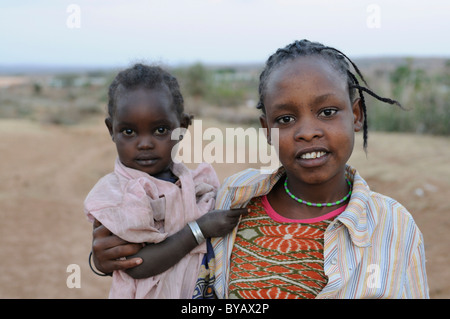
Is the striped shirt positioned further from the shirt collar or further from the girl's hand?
the girl's hand

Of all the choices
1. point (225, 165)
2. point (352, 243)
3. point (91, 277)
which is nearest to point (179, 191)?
point (352, 243)

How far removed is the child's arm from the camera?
5.97 ft

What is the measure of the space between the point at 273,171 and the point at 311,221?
10.9 inches

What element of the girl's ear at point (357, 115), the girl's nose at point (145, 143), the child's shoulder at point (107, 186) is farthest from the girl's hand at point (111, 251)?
the girl's ear at point (357, 115)

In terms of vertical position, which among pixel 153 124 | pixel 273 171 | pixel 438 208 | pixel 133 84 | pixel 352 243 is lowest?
pixel 438 208

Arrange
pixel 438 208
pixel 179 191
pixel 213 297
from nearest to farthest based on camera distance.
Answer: pixel 213 297 < pixel 179 191 < pixel 438 208

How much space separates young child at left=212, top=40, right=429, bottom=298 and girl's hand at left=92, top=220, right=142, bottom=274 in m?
0.35

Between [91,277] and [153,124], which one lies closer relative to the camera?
[153,124]

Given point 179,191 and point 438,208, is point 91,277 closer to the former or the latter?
point 179,191

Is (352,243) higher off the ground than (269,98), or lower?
lower

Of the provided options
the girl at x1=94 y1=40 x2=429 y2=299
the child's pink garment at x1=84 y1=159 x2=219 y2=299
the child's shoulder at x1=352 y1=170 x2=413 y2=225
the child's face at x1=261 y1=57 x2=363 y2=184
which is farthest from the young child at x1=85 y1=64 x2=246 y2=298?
the child's shoulder at x1=352 y1=170 x2=413 y2=225

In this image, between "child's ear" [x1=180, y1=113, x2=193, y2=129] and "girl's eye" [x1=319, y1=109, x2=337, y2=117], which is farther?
"child's ear" [x1=180, y1=113, x2=193, y2=129]

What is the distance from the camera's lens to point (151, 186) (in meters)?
2.00

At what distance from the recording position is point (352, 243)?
159 centimetres
